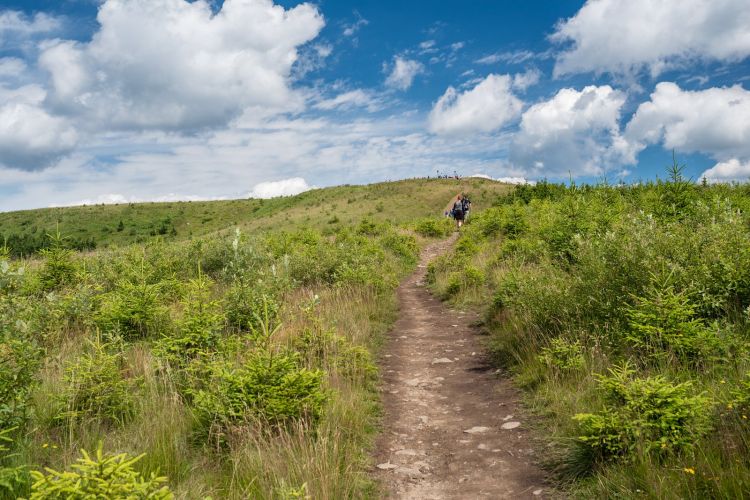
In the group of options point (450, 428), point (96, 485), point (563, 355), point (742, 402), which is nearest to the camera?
point (96, 485)

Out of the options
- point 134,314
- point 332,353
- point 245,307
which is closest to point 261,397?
point 332,353

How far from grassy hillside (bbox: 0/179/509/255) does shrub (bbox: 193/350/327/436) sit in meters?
35.5

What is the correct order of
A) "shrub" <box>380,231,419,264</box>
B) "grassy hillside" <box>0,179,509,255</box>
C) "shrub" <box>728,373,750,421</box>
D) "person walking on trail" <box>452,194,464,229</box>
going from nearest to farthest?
1. "shrub" <box>728,373,750,421</box>
2. "shrub" <box>380,231,419,264</box>
3. "person walking on trail" <box>452,194,464,229</box>
4. "grassy hillside" <box>0,179,509,255</box>

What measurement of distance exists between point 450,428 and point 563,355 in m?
1.94

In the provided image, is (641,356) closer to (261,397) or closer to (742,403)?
(742,403)

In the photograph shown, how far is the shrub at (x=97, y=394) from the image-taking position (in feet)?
15.6

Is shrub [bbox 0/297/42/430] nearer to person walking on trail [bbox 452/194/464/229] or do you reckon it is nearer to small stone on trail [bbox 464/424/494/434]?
small stone on trail [bbox 464/424/494/434]

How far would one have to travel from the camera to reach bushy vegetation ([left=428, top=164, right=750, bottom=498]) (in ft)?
11.9

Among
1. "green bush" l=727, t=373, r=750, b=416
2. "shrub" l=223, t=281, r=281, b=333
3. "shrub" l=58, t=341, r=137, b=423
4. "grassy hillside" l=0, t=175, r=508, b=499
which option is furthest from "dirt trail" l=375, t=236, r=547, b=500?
"shrub" l=58, t=341, r=137, b=423

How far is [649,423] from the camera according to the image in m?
3.77

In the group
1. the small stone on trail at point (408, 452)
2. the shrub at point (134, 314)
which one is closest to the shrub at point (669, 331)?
the small stone on trail at point (408, 452)

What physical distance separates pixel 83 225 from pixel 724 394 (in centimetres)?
7550

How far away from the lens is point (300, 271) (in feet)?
43.9

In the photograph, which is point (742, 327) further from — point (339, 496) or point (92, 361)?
point (92, 361)
